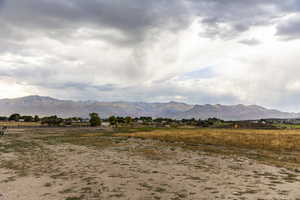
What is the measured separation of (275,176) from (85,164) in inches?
677

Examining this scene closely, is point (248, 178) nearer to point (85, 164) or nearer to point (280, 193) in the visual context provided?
point (280, 193)

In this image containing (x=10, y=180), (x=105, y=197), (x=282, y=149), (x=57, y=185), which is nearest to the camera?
(x=105, y=197)

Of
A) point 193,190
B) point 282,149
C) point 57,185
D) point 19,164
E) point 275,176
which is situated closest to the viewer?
point 193,190

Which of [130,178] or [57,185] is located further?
[130,178]

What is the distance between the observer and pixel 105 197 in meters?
13.2

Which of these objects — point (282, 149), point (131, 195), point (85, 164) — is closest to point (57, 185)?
point (131, 195)

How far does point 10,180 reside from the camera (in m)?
16.9

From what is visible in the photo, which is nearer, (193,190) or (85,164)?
(193,190)

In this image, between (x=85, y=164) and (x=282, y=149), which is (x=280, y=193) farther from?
(x=282, y=149)

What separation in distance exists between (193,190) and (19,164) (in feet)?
58.6

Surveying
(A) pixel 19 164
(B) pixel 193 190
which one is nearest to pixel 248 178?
(B) pixel 193 190

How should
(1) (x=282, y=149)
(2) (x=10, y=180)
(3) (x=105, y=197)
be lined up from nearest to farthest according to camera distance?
(3) (x=105, y=197) → (2) (x=10, y=180) → (1) (x=282, y=149)

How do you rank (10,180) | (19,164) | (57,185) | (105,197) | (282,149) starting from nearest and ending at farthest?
1. (105,197)
2. (57,185)
3. (10,180)
4. (19,164)
5. (282,149)

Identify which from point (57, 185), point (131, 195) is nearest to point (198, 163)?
point (131, 195)
